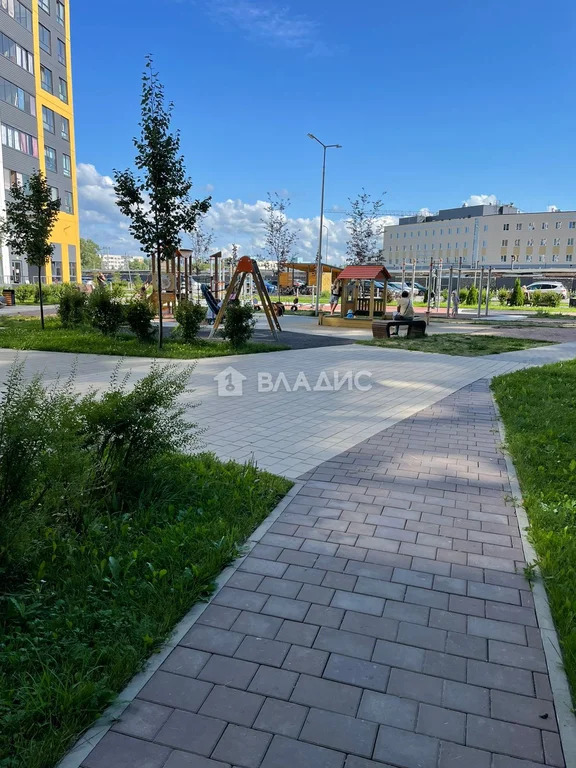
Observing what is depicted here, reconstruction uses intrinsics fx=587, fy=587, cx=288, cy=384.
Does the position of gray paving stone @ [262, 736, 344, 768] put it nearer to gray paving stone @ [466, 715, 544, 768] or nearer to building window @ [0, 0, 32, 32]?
gray paving stone @ [466, 715, 544, 768]

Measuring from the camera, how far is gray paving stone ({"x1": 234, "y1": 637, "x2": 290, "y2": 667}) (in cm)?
258

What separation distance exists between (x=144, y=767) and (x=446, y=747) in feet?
3.52

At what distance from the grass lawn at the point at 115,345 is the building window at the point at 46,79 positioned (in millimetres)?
36974

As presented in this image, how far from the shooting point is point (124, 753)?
6.79ft

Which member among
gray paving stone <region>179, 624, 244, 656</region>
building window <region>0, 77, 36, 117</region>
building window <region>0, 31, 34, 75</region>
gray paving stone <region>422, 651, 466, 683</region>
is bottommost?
gray paving stone <region>422, 651, 466, 683</region>

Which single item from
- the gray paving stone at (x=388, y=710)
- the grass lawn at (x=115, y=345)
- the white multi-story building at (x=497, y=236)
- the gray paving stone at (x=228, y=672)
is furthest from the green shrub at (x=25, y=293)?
the white multi-story building at (x=497, y=236)

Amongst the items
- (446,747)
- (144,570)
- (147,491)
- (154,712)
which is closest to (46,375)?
(147,491)

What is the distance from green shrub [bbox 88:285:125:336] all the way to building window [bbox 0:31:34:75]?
3290 cm

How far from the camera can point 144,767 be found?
2.02m

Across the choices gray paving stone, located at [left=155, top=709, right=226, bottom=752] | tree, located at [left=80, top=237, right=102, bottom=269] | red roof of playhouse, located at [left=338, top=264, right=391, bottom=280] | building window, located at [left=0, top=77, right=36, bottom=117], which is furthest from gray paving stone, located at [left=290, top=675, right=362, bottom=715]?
tree, located at [left=80, top=237, right=102, bottom=269]

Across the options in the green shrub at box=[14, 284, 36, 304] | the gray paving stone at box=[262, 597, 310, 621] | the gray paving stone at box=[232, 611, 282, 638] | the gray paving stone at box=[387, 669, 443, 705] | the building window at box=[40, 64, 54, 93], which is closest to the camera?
the gray paving stone at box=[387, 669, 443, 705]

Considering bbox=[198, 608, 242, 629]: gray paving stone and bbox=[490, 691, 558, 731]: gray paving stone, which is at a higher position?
bbox=[198, 608, 242, 629]: gray paving stone

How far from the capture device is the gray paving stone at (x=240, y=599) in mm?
2988

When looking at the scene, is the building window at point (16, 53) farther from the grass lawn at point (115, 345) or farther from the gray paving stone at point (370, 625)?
the gray paving stone at point (370, 625)
